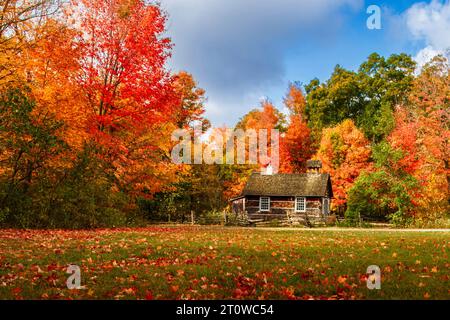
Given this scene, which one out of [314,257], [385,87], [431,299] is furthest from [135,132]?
[385,87]

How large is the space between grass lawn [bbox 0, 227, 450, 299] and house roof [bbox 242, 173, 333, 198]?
91.6 ft

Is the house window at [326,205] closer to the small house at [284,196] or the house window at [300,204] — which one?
the small house at [284,196]

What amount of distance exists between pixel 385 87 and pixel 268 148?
16.3m

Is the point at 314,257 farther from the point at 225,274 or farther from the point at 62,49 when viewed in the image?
the point at 62,49

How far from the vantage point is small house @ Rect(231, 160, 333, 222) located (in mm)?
40156

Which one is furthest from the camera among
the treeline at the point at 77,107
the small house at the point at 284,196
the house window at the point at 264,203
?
the house window at the point at 264,203

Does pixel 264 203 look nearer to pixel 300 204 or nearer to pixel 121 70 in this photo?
pixel 300 204

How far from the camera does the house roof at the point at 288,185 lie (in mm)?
40362

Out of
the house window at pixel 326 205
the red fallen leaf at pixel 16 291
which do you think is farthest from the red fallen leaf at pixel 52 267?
the house window at pixel 326 205

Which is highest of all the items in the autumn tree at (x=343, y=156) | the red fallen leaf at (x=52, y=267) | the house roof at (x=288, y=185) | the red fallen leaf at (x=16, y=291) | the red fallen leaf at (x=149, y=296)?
the autumn tree at (x=343, y=156)

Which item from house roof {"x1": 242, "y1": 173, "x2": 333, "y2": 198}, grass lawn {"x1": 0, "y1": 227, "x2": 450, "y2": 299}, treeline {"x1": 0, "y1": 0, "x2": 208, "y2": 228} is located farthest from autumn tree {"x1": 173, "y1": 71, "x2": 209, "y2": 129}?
grass lawn {"x1": 0, "y1": 227, "x2": 450, "y2": 299}

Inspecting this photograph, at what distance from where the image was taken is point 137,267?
28.8ft

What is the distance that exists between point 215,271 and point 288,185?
3323 cm

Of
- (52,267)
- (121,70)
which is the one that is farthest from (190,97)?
(52,267)
